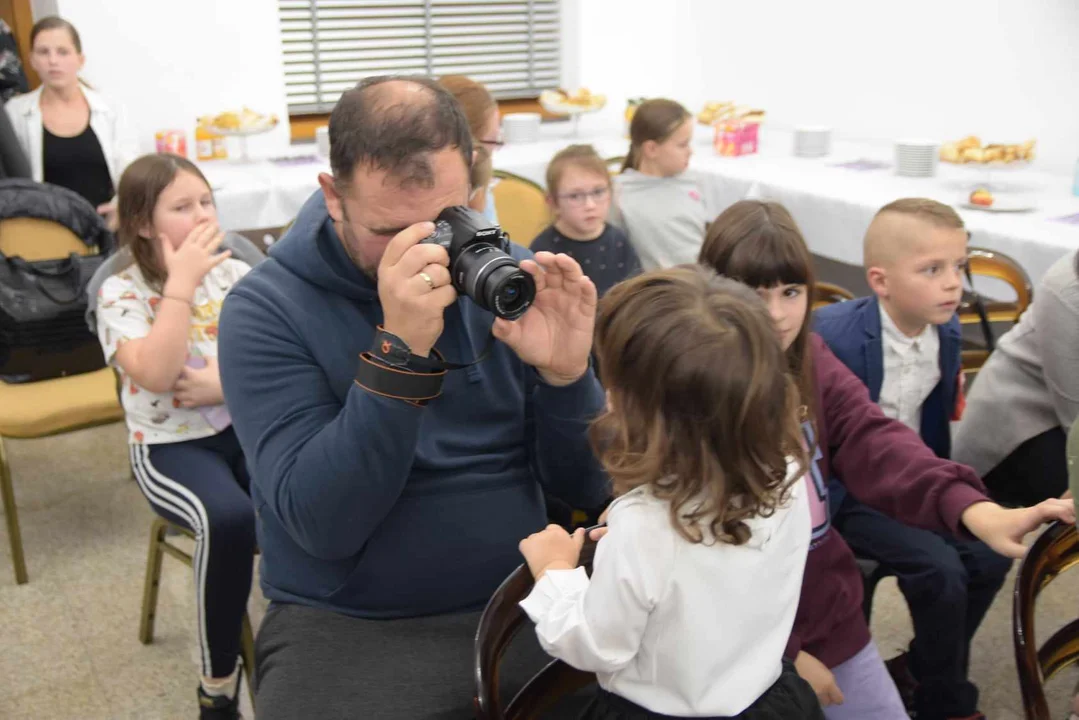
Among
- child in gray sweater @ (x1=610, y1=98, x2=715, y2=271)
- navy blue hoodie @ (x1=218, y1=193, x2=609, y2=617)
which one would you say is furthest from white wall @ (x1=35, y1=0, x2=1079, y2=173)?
navy blue hoodie @ (x1=218, y1=193, x2=609, y2=617)

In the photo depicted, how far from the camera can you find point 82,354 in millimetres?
2645

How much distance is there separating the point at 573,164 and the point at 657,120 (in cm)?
51

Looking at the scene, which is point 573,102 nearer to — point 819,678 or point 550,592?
point 819,678

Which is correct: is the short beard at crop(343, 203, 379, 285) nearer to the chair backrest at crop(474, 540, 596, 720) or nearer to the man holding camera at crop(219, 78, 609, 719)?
the man holding camera at crop(219, 78, 609, 719)

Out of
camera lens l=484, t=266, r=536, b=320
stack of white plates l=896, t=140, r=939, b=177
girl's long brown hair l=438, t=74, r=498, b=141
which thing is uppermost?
girl's long brown hair l=438, t=74, r=498, b=141

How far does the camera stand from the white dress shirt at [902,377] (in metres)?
1.87

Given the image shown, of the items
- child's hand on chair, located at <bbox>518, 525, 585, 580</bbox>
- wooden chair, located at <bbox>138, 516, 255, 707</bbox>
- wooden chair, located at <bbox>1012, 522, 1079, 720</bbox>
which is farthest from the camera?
wooden chair, located at <bbox>138, 516, 255, 707</bbox>

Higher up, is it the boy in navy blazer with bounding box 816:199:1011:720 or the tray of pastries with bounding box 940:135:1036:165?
the tray of pastries with bounding box 940:135:1036:165

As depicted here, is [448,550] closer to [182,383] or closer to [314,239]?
[314,239]

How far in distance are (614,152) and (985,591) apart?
293 centimetres

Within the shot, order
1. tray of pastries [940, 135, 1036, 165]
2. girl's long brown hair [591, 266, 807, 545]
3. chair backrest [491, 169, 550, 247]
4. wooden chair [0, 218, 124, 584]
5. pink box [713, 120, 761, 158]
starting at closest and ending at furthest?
girl's long brown hair [591, 266, 807, 545]
wooden chair [0, 218, 124, 584]
chair backrest [491, 169, 550, 247]
tray of pastries [940, 135, 1036, 165]
pink box [713, 120, 761, 158]

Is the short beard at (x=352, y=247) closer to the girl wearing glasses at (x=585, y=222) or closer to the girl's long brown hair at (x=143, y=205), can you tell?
the girl's long brown hair at (x=143, y=205)

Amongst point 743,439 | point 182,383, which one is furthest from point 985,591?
point 182,383

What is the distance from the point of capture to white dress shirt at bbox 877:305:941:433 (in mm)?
1870
